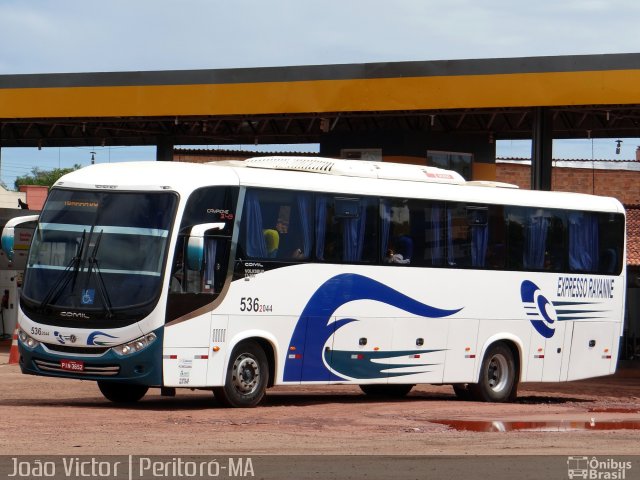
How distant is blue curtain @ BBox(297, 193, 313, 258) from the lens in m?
19.2

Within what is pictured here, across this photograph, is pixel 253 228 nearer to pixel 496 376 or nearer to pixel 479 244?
pixel 479 244

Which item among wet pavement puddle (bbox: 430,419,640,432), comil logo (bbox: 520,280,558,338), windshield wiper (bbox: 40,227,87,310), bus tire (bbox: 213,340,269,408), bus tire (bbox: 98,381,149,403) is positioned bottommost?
wet pavement puddle (bbox: 430,419,640,432)

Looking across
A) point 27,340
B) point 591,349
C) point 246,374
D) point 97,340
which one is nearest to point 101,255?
point 97,340

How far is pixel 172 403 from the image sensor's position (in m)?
19.7

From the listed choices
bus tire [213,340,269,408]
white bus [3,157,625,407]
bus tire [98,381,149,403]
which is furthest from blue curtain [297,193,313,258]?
bus tire [98,381,149,403]

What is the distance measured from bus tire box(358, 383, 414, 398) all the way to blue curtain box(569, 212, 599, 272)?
135 inches

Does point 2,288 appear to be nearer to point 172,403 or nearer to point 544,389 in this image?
point 544,389

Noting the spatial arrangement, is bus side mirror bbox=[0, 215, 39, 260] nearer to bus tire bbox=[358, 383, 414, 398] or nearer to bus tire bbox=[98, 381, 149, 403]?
bus tire bbox=[98, 381, 149, 403]

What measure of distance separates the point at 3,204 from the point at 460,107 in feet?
140

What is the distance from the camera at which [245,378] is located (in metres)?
18.5

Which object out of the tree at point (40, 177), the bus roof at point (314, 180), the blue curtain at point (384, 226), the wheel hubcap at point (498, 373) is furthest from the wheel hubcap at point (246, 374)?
the tree at point (40, 177)

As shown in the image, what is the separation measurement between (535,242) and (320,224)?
4.60 m

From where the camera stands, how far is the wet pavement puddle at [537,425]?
16.6 meters

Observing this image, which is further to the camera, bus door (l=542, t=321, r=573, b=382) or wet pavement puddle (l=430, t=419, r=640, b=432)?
bus door (l=542, t=321, r=573, b=382)
